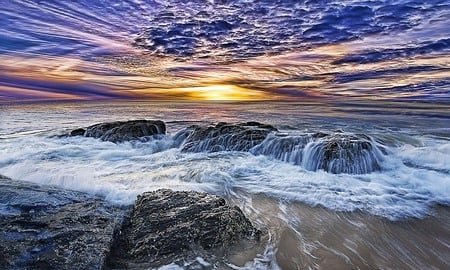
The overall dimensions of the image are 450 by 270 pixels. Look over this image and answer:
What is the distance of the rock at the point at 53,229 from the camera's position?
3000mm

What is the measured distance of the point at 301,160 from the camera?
27.7 feet

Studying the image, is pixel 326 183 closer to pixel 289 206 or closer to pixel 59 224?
pixel 289 206

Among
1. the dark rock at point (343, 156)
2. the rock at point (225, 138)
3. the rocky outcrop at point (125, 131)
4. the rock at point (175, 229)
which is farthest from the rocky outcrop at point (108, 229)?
the rocky outcrop at point (125, 131)

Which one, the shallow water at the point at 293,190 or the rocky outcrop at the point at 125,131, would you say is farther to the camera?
the rocky outcrop at the point at 125,131

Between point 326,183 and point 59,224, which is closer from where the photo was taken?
point 59,224

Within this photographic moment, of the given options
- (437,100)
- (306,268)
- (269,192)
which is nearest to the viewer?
(306,268)

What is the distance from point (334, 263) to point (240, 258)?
1.05 meters

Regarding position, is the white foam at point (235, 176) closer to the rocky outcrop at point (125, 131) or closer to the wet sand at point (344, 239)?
the wet sand at point (344, 239)

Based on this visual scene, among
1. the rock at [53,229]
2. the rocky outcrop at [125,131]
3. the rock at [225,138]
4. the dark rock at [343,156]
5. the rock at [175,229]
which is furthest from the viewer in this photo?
the rocky outcrop at [125,131]

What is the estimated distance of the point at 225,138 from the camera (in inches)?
402

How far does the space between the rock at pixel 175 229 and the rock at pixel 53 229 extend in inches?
8.8

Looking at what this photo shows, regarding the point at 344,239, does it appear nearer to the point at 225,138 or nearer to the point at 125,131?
the point at 225,138

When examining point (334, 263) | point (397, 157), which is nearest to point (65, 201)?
point (334, 263)

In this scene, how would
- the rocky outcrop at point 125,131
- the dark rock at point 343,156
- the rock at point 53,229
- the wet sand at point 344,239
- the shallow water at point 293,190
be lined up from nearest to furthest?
the rock at point 53,229
the wet sand at point 344,239
the shallow water at point 293,190
the dark rock at point 343,156
the rocky outcrop at point 125,131
